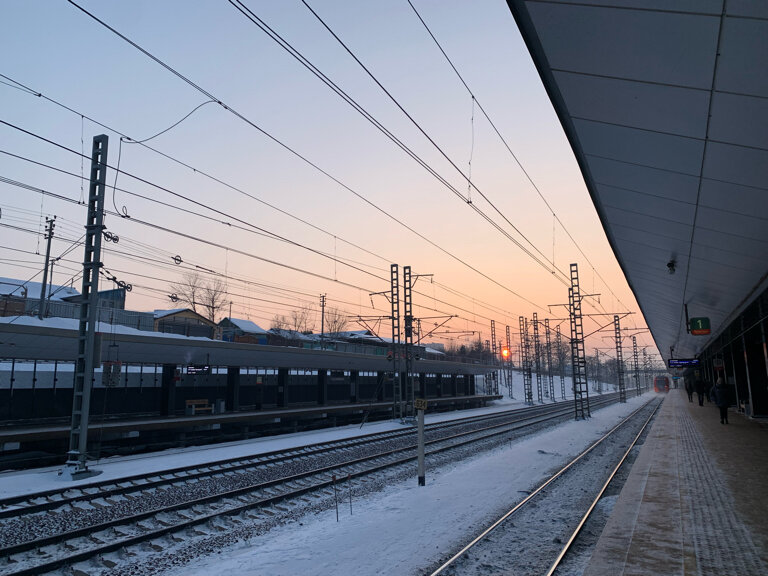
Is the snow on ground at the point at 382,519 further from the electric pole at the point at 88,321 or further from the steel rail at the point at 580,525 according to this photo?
the steel rail at the point at 580,525

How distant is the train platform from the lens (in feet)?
19.4

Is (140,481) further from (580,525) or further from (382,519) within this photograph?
(580,525)

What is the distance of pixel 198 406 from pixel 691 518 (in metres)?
23.2

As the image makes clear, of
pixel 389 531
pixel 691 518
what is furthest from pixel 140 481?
pixel 691 518

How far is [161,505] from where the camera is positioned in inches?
393

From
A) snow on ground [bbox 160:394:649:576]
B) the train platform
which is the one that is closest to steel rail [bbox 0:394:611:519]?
snow on ground [bbox 160:394:649:576]

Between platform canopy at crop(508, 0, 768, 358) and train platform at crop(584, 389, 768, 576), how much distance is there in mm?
4819

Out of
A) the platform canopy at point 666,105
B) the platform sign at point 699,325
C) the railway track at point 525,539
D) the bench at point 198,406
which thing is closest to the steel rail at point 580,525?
the railway track at point 525,539

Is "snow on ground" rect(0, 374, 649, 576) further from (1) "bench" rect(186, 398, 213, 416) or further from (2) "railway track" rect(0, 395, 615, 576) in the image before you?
(1) "bench" rect(186, 398, 213, 416)

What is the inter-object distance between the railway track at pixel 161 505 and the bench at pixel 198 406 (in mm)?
10358

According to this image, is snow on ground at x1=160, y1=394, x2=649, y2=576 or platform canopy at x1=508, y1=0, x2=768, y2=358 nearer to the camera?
platform canopy at x1=508, y1=0, x2=768, y2=358

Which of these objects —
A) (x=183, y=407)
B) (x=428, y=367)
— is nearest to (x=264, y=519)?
(x=183, y=407)

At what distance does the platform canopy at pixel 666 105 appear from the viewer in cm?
427

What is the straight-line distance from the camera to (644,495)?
9375 millimetres
